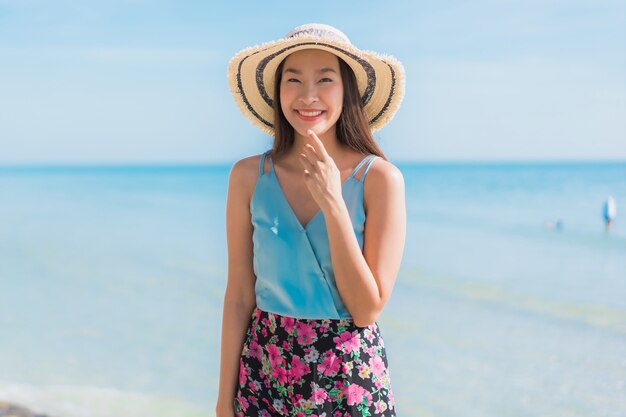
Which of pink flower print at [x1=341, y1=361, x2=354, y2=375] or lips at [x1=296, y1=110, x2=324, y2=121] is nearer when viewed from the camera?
pink flower print at [x1=341, y1=361, x2=354, y2=375]

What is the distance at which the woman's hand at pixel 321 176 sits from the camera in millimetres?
1887

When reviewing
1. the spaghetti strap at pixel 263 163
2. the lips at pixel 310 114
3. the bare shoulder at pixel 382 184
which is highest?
the lips at pixel 310 114

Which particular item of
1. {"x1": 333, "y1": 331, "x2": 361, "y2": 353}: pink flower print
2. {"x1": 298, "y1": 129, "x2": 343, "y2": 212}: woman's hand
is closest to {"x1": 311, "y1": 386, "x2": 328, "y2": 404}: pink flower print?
{"x1": 333, "y1": 331, "x2": 361, "y2": 353}: pink flower print

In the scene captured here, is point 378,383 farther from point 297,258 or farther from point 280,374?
point 297,258

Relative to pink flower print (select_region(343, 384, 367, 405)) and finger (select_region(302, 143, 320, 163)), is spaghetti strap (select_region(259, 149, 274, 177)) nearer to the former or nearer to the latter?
finger (select_region(302, 143, 320, 163))

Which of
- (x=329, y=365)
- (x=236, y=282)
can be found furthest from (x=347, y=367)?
(x=236, y=282)

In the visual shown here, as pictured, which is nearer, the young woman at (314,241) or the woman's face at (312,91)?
the young woman at (314,241)

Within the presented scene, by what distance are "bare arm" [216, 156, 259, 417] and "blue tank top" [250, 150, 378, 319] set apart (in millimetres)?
76

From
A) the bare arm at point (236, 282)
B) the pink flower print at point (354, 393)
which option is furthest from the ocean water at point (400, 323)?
the pink flower print at point (354, 393)

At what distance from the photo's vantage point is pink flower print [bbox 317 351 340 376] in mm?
1991

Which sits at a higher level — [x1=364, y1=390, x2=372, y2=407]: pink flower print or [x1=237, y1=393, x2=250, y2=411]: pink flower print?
[x1=364, y1=390, x2=372, y2=407]: pink flower print

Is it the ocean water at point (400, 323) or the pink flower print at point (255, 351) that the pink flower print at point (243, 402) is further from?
the ocean water at point (400, 323)

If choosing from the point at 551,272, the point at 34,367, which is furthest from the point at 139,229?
the point at 34,367

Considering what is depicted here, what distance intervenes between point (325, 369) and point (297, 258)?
0.93ft
